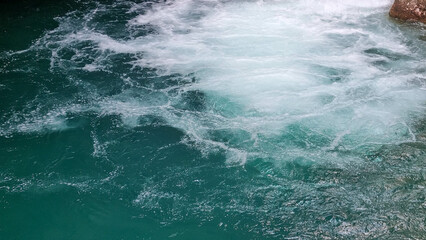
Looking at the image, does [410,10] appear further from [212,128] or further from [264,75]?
[212,128]

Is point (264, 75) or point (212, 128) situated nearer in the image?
point (212, 128)

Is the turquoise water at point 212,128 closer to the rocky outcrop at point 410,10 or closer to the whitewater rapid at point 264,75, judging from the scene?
the whitewater rapid at point 264,75

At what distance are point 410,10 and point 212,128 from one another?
24.2 ft

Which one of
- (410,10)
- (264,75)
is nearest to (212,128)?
(264,75)

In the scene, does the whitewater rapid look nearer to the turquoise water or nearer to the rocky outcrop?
the turquoise water

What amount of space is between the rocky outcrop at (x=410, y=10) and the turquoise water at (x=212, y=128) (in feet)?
1.33

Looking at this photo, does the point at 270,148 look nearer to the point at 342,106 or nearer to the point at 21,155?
the point at 342,106

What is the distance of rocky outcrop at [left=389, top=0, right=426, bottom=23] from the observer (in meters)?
10.2

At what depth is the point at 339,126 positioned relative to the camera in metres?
6.51

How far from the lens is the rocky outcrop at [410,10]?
10219mm

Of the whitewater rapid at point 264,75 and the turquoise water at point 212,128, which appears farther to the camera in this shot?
the whitewater rapid at point 264,75

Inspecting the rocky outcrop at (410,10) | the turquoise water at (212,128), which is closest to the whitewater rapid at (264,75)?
the turquoise water at (212,128)

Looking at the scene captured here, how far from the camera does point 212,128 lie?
6.47 m

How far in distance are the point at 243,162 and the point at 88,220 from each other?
2.36 metres
